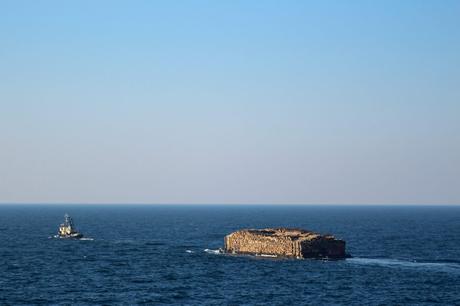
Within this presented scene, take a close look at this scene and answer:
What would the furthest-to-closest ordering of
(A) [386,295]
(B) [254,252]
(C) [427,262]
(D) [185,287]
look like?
1. (B) [254,252]
2. (C) [427,262]
3. (D) [185,287]
4. (A) [386,295]

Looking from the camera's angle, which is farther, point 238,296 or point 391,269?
point 391,269

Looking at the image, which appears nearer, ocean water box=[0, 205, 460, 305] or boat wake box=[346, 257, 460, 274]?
ocean water box=[0, 205, 460, 305]

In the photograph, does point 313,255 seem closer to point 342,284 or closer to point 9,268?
point 342,284

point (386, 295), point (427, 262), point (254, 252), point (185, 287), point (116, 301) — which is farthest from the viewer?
point (254, 252)

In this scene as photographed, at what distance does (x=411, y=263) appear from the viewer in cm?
10556

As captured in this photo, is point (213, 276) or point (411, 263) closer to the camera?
point (213, 276)

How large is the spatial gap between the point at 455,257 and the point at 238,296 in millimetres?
53796

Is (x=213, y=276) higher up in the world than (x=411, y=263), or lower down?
lower down

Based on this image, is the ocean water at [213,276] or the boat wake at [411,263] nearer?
the ocean water at [213,276]

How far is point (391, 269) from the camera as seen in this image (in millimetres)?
98375

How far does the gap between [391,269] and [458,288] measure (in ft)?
55.9

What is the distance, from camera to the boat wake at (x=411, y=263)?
99.6 metres

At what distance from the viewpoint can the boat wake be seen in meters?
99.6

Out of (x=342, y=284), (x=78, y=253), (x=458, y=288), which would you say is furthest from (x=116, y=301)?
(x=78, y=253)
